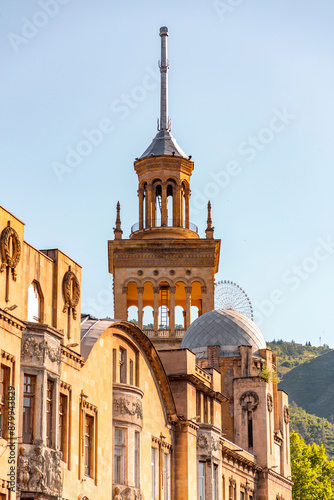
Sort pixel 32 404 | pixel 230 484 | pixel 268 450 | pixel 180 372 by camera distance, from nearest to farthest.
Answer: pixel 32 404 → pixel 180 372 → pixel 230 484 → pixel 268 450

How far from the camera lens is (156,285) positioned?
105688mm

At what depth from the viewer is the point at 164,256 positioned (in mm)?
105438

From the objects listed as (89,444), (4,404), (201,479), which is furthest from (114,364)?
(201,479)

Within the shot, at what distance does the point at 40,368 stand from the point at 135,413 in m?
11.3

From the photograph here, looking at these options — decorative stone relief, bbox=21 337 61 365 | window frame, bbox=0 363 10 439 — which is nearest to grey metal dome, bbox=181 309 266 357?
decorative stone relief, bbox=21 337 61 365

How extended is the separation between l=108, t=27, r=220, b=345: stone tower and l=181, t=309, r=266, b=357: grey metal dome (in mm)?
18288

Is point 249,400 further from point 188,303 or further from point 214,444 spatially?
point 188,303

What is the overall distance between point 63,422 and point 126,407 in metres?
7.24

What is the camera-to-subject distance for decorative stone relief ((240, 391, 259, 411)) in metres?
80.3

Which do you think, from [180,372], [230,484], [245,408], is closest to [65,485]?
[180,372]

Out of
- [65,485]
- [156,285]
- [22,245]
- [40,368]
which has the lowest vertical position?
[65,485]

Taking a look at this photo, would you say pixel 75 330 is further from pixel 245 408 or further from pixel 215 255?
pixel 215 255

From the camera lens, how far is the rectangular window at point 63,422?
46594 millimetres

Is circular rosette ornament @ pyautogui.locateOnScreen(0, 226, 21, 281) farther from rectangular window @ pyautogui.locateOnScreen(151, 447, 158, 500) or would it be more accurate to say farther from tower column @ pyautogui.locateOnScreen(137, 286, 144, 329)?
tower column @ pyautogui.locateOnScreen(137, 286, 144, 329)
